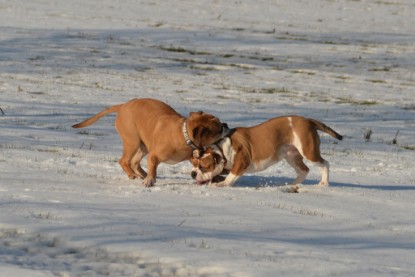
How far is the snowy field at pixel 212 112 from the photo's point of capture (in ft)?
21.4

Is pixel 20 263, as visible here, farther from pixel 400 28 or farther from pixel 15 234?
pixel 400 28

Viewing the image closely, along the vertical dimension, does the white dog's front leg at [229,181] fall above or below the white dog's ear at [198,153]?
below

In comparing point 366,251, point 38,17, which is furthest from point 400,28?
point 366,251

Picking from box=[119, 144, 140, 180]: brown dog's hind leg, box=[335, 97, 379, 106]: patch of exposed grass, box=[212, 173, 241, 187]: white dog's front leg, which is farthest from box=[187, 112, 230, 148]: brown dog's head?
box=[335, 97, 379, 106]: patch of exposed grass

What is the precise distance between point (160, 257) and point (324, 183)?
14.2 ft

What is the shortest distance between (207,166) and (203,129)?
20.6 inches

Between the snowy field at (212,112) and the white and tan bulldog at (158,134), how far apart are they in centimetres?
31

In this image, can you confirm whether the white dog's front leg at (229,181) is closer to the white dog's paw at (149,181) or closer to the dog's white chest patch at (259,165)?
the dog's white chest patch at (259,165)

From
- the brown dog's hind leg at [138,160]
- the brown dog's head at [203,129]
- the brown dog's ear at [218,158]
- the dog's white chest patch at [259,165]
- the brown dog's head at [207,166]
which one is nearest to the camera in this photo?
the brown dog's head at [203,129]

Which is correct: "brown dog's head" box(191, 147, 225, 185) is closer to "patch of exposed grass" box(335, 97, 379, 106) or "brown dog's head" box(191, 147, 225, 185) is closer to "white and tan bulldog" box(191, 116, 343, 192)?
"white and tan bulldog" box(191, 116, 343, 192)

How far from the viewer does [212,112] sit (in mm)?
18844

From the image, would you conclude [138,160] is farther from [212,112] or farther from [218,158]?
[212,112]

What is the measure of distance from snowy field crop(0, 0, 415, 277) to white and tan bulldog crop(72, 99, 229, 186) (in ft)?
1.01

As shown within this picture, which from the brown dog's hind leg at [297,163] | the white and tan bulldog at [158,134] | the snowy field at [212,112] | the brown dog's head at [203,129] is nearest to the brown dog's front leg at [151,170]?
the white and tan bulldog at [158,134]
